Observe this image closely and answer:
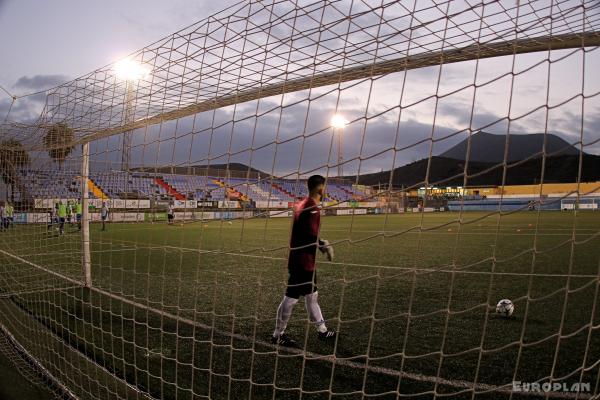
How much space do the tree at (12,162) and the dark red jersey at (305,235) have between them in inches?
217

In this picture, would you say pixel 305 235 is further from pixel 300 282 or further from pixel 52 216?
pixel 52 216

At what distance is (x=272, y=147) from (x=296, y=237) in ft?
3.39

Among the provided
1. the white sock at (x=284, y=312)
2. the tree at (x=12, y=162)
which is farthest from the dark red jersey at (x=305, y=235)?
the tree at (x=12, y=162)

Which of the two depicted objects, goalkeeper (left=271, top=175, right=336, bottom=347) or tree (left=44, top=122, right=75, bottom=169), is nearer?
goalkeeper (left=271, top=175, right=336, bottom=347)

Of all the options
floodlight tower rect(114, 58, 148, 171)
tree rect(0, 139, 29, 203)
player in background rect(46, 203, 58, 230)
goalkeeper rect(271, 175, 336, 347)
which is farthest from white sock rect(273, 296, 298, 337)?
player in background rect(46, 203, 58, 230)

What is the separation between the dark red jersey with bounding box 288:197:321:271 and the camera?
3.67 metres

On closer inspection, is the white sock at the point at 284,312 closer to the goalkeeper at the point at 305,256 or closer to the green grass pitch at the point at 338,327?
the goalkeeper at the point at 305,256

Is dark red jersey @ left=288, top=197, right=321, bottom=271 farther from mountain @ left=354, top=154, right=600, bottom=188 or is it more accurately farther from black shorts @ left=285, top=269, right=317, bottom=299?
mountain @ left=354, top=154, right=600, bottom=188

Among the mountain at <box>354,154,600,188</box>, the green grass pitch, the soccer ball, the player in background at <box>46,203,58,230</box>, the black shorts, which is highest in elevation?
the mountain at <box>354,154,600,188</box>

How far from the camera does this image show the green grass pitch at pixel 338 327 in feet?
10.0

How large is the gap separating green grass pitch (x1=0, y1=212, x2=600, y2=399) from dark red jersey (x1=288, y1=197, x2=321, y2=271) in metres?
0.38

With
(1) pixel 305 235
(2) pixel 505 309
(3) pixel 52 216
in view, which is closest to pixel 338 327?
(1) pixel 305 235

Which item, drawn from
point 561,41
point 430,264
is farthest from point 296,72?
point 430,264

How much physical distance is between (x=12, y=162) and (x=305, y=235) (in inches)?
241
